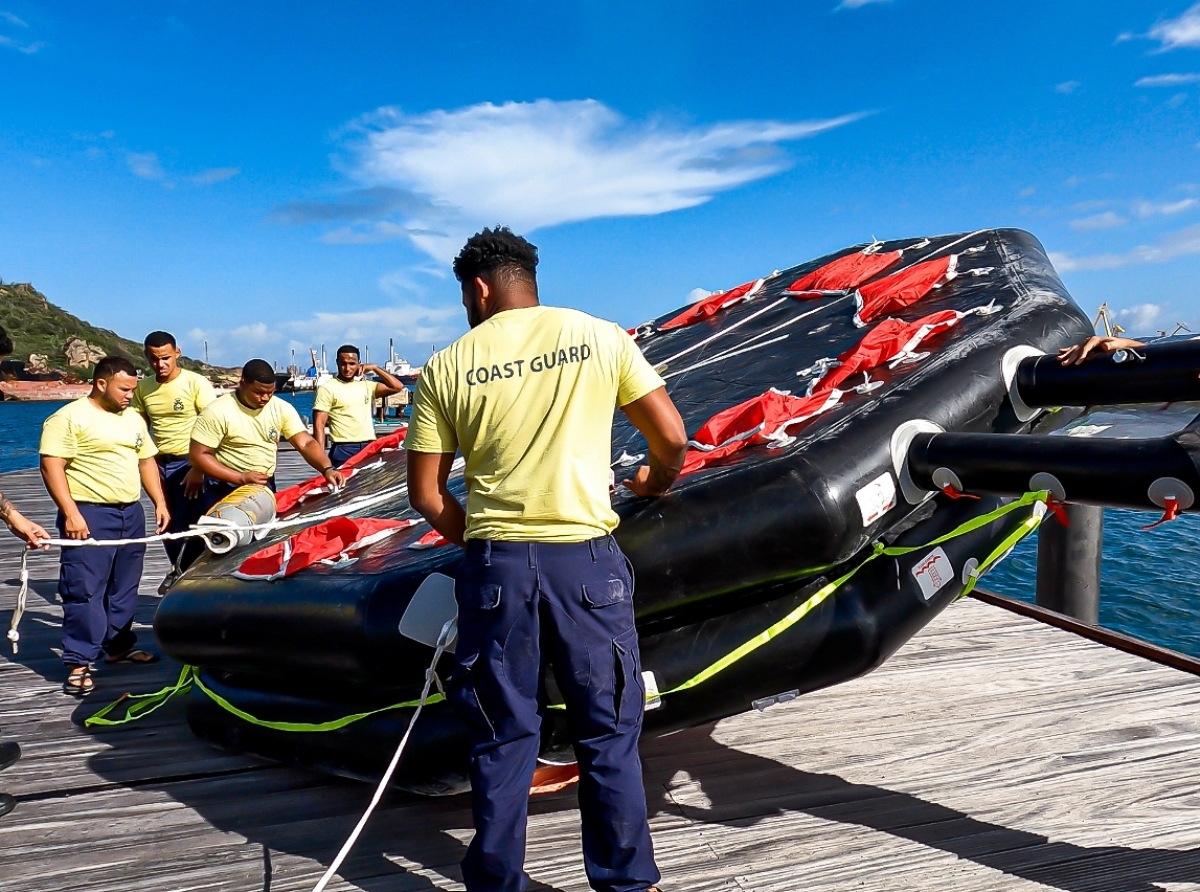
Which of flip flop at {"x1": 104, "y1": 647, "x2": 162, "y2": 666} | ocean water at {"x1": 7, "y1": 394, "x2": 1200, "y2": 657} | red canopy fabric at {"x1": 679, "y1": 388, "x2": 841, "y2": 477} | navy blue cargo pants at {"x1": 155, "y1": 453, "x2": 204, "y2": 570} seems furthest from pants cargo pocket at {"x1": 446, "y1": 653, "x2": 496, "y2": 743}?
ocean water at {"x1": 7, "y1": 394, "x2": 1200, "y2": 657}

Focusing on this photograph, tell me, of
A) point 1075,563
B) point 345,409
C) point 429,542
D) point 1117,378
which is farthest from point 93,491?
point 1075,563

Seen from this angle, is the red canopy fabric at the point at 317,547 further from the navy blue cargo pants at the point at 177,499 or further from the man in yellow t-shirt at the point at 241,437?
the navy blue cargo pants at the point at 177,499

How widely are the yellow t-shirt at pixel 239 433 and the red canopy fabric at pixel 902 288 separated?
3.15 meters

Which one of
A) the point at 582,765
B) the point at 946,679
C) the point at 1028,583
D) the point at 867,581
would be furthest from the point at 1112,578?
the point at 582,765

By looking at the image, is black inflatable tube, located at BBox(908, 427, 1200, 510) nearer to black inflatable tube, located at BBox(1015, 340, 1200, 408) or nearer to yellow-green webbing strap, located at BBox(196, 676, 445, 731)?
black inflatable tube, located at BBox(1015, 340, 1200, 408)

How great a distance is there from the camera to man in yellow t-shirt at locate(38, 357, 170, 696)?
416 cm

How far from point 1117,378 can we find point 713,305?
3.07 metres

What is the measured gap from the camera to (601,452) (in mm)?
2248

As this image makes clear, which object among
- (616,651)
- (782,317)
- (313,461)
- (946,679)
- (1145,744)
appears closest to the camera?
(616,651)

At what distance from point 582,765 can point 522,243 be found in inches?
52.8

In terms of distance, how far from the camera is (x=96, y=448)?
4270 mm

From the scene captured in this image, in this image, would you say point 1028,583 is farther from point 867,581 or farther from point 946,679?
point 867,581

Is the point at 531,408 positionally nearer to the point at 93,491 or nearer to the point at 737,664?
the point at 737,664

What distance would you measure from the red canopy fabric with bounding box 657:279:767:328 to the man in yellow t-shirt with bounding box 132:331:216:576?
300cm
